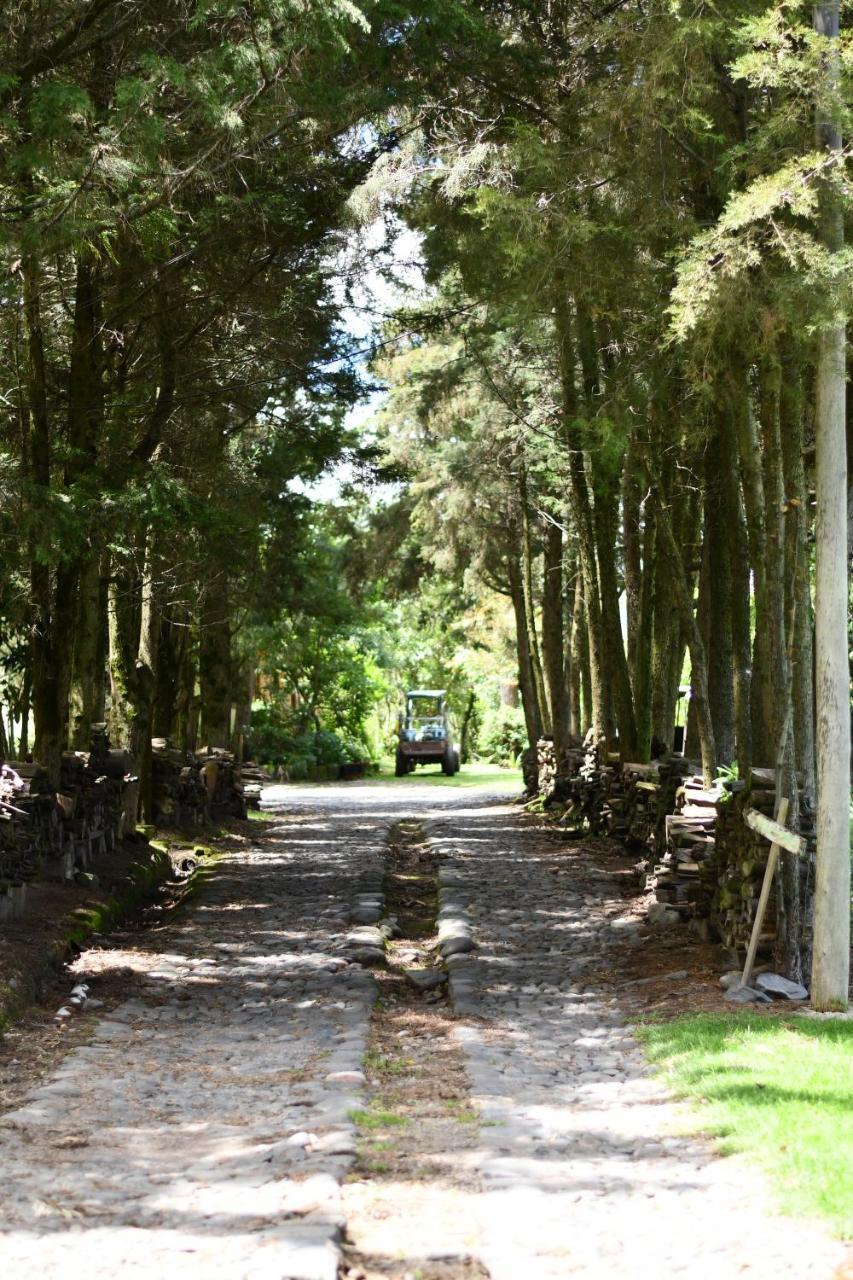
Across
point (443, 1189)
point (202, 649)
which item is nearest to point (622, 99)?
point (443, 1189)

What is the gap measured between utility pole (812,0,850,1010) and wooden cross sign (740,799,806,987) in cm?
21

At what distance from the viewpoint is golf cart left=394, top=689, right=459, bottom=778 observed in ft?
145

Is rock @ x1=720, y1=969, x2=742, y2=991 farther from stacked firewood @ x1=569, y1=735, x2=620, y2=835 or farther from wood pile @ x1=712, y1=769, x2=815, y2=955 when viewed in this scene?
stacked firewood @ x1=569, y1=735, x2=620, y2=835

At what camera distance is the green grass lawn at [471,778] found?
3720 cm

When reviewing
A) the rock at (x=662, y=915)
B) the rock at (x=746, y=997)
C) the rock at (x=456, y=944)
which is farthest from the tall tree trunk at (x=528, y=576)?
the rock at (x=746, y=997)

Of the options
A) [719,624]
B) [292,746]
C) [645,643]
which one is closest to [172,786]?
[645,643]

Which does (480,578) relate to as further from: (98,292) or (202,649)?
(98,292)

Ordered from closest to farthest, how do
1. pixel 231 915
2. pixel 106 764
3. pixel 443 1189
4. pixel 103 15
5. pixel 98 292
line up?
pixel 443 1189 → pixel 103 15 → pixel 231 915 → pixel 98 292 → pixel 106 764

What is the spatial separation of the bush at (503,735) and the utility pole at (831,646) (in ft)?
120

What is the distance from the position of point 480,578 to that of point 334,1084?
67.3 feet

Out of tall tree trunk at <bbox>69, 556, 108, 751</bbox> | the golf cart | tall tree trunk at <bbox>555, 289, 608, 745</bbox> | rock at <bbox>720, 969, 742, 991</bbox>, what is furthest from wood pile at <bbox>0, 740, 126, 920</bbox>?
the golf cart

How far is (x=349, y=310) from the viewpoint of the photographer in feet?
48.8

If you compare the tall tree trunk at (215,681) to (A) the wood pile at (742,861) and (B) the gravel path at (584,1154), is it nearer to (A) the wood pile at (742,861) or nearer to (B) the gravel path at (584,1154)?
(B) the gravel path at (584,1154)

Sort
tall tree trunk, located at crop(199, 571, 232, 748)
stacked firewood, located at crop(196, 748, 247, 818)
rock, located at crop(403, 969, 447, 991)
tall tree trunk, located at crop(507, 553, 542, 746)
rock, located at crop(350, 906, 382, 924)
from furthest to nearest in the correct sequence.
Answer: tall tree trunk, located at crop(507, 553, 542, 746)
tall tree trunk, located at crop(199, 571, 232, 748)
stacked firewood, located at crop(196, 748, 247, 818)
rock, located at crop(350, 906, 382, 924)
rock, located at crop(403, 969, 447, 991)
